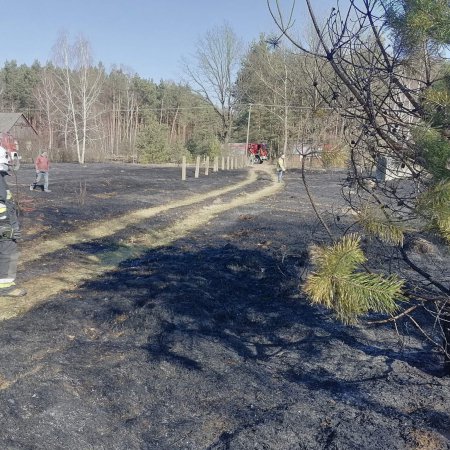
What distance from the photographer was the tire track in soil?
6240mm

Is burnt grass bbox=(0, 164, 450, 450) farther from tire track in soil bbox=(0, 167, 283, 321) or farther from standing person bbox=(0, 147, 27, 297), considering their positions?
standing person bbox=(0, 147, 27, 297)

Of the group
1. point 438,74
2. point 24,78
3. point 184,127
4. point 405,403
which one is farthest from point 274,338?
point 24,78

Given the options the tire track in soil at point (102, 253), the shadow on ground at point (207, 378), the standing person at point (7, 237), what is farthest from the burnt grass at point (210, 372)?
the standing person at point (7, 237)

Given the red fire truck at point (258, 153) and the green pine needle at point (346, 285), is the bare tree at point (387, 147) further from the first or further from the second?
the red fire truck at point (258, 153)

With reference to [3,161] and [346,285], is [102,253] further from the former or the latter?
[346,285]

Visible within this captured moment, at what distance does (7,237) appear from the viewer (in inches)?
237

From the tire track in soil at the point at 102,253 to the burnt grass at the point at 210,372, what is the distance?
0.43 metres

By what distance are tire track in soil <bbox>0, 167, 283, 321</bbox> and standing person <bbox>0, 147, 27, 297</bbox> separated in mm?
239

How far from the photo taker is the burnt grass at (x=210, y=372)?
310 cm

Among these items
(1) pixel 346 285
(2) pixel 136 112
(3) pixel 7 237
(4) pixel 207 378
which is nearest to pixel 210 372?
(4) pixel 207 378

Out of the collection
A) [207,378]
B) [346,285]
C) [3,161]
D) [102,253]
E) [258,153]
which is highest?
[258,153]

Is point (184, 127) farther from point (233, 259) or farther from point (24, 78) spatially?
point (233, 259)

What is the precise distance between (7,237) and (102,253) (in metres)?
3.08

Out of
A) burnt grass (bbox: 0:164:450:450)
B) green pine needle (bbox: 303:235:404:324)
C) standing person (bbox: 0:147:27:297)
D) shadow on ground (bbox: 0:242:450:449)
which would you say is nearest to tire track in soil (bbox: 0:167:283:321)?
standing person (bbox: 0:147:27:297)
